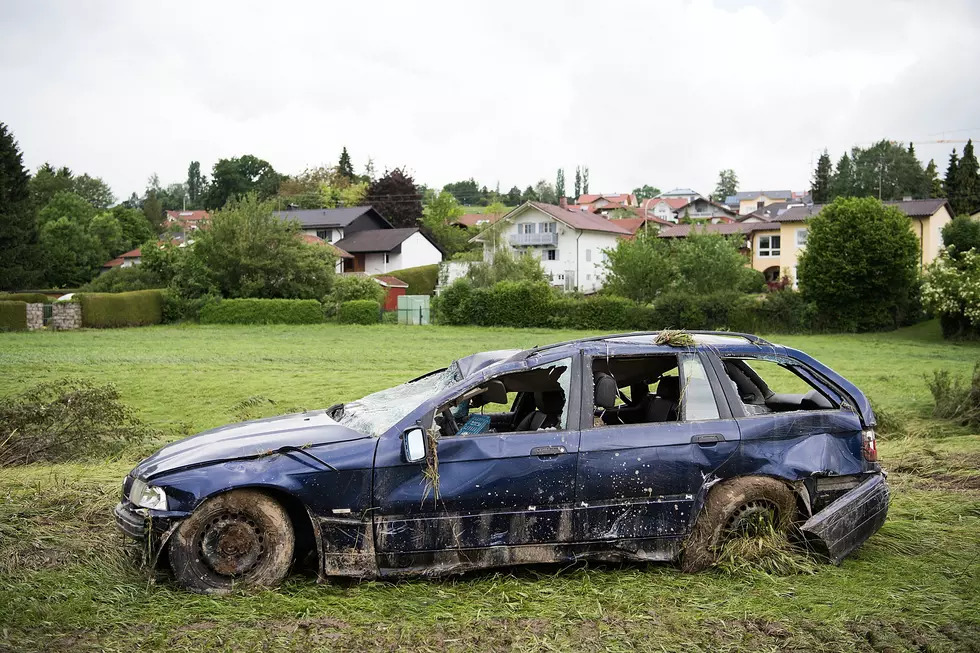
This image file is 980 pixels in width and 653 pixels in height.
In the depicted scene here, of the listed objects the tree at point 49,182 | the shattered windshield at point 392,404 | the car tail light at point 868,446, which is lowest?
the car tail light at point 868,446

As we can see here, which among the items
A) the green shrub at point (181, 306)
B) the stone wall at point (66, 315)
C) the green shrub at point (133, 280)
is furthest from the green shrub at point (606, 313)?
the stone wall at point (66, 315)

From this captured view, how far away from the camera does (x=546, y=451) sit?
5930 mm

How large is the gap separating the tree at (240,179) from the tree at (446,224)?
75.6ft

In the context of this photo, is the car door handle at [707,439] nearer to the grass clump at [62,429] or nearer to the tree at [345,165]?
the grass clump at [62,429]

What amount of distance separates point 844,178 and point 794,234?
49.8 meters

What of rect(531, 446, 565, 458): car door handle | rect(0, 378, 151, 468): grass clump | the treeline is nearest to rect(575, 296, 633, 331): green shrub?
rect(0, 378, 151, 468): grass clump

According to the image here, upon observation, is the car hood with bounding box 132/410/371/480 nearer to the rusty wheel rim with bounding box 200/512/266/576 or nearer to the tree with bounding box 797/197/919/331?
the rusty wheel rim with bounding box 200/512/266/576

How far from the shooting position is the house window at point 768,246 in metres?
69.6

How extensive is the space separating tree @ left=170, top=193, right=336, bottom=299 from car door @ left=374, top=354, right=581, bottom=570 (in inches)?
1714

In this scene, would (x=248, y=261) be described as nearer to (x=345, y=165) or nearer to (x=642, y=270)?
(x=642, y=270)

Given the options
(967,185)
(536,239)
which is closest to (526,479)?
(536,239)

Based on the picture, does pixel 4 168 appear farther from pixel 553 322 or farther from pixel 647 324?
pixel 647 324

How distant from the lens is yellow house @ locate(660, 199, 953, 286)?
60062 millimetres

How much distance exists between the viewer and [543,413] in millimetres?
6664
